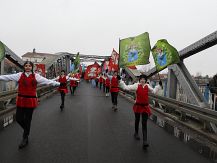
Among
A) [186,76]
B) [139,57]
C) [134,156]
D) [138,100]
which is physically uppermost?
[139,57]

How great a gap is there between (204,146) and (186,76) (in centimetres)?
274

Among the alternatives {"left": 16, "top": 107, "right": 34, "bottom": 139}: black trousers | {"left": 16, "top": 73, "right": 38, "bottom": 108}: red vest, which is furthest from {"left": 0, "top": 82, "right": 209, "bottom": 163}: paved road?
{"left": 16, "top": 73, "right": 38, "bottom": 108}: red vest

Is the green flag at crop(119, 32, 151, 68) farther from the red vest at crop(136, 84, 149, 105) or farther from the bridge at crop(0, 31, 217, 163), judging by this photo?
the red vest at crop(136, 84, 149, 105)

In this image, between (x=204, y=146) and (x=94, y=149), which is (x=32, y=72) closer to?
(x=94, y=149)

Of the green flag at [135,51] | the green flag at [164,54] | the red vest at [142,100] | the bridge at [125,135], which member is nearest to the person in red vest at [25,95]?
the bridge at [125,135]

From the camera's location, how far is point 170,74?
30.9 ft

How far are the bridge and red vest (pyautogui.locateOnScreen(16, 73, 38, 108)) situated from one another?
789 millimetres

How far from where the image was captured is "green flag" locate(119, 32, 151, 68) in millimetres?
10906

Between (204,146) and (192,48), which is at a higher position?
(192,48)

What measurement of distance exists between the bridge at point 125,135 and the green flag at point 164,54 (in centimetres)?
93

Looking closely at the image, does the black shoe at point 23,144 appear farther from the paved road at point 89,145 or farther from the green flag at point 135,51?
the green flag at point 135,51

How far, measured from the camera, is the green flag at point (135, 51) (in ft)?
35.8

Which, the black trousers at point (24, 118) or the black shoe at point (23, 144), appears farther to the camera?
the black trousers at point (24, 118)

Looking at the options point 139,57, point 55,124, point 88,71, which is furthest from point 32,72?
point 88,71
